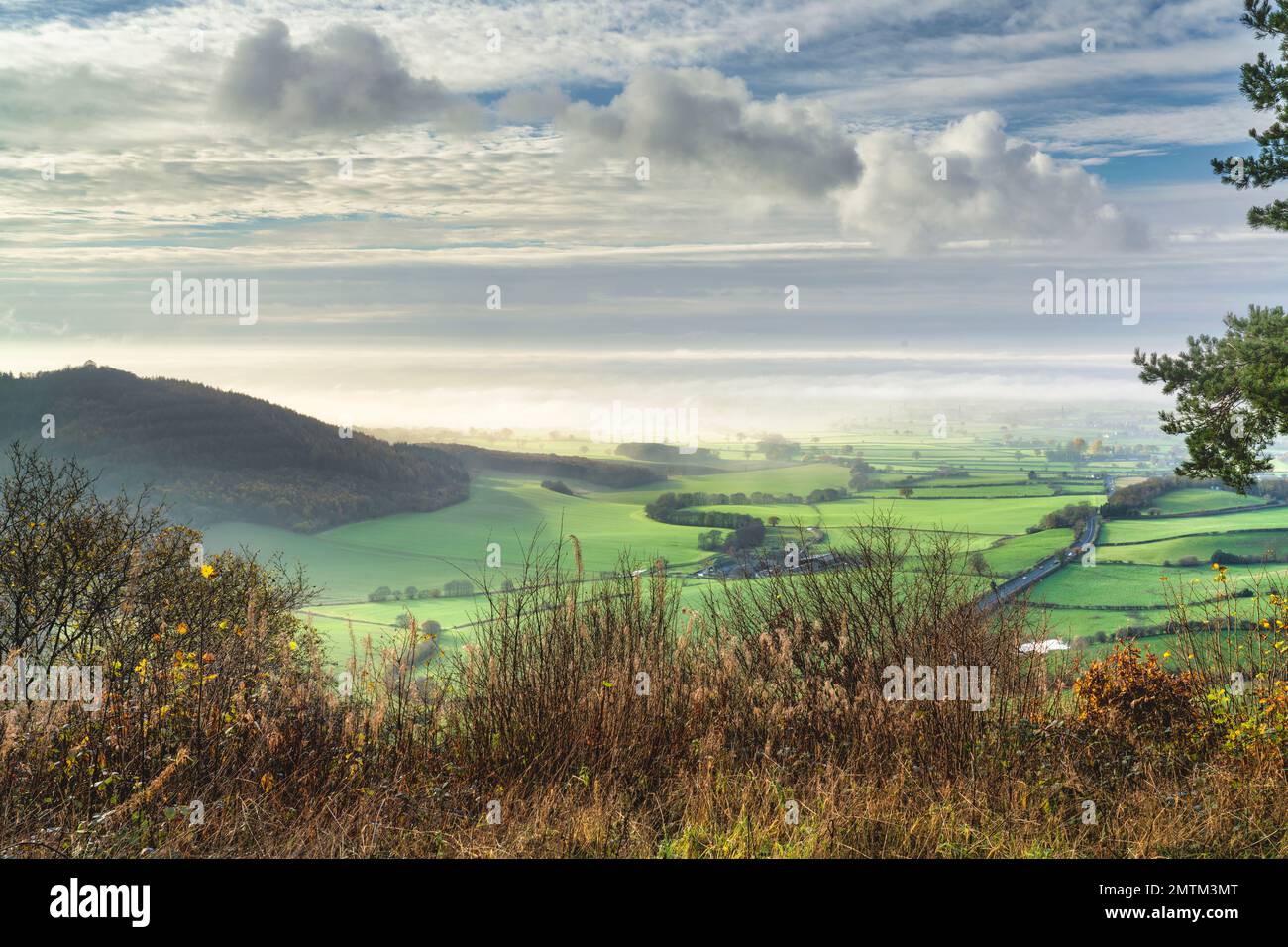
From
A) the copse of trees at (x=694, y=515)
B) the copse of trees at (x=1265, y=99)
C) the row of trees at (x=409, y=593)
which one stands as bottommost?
the row of trees at (x=409, y=593)

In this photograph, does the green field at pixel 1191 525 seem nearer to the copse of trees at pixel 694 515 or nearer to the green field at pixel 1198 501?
the green field at pixel 1198 501

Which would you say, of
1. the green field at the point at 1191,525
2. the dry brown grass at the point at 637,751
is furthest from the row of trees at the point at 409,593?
the dry brown grass at the point at 637,751

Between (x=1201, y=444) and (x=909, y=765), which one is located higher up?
(x=1201, y=444)

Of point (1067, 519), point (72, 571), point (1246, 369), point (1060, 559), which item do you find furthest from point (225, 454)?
point (1246, 369)

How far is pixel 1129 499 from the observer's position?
67.6 meters

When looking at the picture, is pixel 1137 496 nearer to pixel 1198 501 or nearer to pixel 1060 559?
pixel 1198 501

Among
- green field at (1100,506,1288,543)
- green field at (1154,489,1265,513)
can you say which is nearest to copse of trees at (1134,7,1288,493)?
green field at (1100,506,1288,543)

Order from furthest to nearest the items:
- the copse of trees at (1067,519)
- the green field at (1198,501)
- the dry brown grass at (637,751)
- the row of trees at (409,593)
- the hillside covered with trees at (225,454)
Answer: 1. the hillside covered with trees at (225,454)
2. the green field at (1198,501)
3. the row of trees at (409,593)
4. the copse of trees at (1067,519)
5. the dry brown grass at (637,751)

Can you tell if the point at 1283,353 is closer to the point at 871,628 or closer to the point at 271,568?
the point at 871,628

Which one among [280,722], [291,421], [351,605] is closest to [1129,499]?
[351,605]

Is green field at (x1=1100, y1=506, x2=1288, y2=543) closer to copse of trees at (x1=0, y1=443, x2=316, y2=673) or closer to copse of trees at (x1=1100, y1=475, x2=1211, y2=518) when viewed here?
copse of trees at (x1=1100, y1=475, x2=1211, y2=518)

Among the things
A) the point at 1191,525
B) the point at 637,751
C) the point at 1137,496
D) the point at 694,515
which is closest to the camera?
the point at 637,751

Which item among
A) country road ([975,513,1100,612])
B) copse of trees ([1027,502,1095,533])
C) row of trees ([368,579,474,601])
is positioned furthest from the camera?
row of trees ([368,579,474,601])

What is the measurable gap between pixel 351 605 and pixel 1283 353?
6652 centimetres
